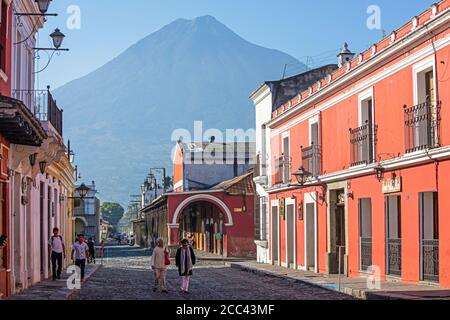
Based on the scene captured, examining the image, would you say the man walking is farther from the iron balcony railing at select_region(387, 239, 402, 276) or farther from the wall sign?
the wall sign

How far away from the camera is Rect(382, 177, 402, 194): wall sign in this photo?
20128mm

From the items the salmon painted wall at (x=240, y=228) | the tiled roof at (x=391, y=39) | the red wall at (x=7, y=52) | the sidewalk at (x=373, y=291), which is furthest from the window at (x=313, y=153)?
the salmon painted wall at (x=240, y=228)

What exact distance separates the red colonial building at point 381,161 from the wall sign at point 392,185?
3 centimetres

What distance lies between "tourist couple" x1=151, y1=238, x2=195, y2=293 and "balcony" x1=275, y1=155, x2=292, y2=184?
1070cm

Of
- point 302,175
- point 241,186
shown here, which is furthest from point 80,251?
point 241,186

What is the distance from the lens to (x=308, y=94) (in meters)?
28.4

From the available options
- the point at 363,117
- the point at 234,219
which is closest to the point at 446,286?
the point at 363,117

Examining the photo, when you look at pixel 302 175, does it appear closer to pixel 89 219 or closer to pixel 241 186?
pixel 241 186

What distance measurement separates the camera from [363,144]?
893 inches

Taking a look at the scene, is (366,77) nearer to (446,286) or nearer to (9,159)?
(446,286)

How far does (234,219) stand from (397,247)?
27001 mm

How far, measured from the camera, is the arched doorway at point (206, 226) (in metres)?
50.9

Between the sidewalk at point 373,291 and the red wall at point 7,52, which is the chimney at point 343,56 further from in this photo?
the red wall at point 7,52

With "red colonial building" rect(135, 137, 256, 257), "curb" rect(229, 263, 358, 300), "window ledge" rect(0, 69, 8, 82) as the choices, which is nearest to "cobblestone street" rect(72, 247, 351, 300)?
Answer: "curb" rect(229, 263, 358, 300)
